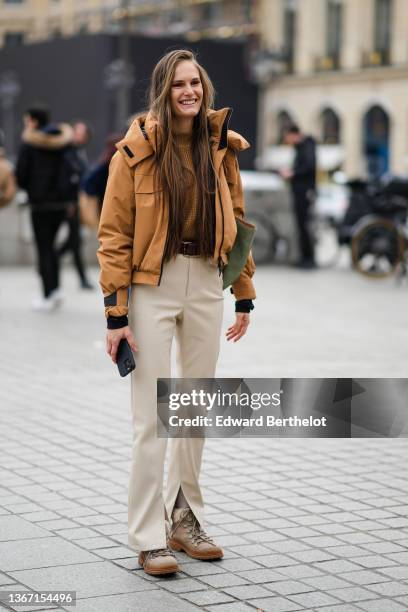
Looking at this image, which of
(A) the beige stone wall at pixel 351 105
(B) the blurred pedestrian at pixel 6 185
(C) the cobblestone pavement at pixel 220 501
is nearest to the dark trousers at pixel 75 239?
(B) the blurred pedestrian at pixel 6 185

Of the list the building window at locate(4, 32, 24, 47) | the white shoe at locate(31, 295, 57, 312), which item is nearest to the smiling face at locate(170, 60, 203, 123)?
the white shoe at locate(31, 295, 57, 312)

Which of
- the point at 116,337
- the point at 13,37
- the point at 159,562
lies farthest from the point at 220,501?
the point at 13,37

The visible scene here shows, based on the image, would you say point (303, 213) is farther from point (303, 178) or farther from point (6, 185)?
point (6, 185)

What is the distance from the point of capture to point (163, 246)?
4598 millimetres

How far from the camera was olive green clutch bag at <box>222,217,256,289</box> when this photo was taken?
4.87 metres

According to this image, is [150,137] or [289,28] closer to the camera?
[150,137]

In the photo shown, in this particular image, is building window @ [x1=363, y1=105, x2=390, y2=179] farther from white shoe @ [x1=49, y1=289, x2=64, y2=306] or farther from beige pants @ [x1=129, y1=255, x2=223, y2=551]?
beige pants @ [x1=129, y1=255, x2=223, y2=551]

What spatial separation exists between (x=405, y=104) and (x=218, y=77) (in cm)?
739

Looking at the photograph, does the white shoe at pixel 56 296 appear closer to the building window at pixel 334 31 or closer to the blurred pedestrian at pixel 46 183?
the blurred pedestrian at pixel 46 183

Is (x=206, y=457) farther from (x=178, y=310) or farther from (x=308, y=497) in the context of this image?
(x=178, y=310)

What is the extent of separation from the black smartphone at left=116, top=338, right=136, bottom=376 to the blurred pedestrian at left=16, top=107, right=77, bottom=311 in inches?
329

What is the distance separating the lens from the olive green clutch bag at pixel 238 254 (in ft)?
16.0

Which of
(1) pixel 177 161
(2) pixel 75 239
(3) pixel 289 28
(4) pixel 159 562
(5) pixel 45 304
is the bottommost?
(5) pixel 45 304

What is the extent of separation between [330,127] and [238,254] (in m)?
51.0
